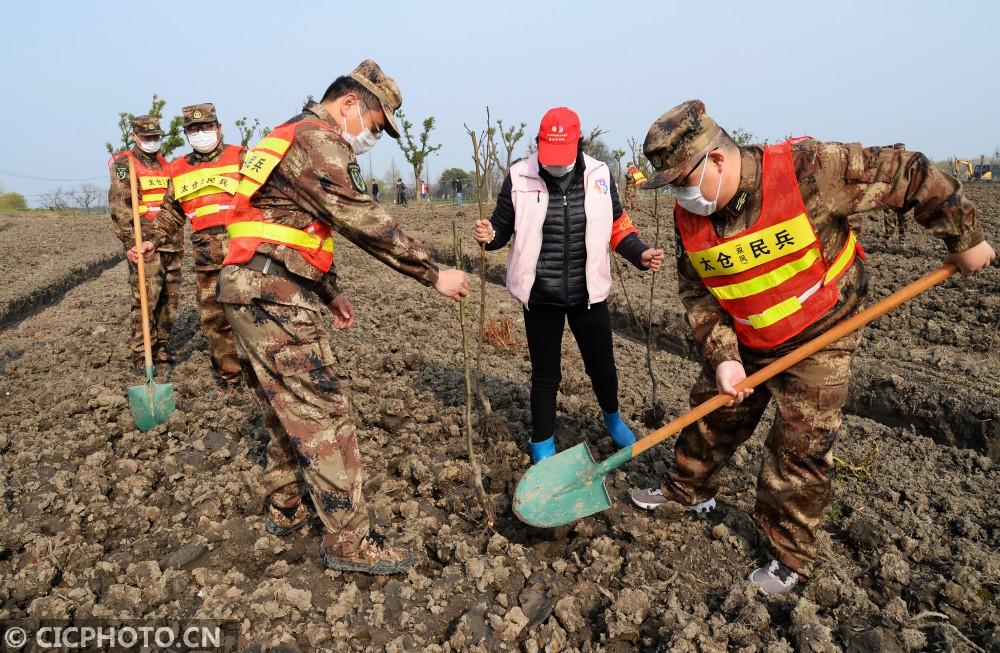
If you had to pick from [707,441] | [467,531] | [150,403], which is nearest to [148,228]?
[150,403]

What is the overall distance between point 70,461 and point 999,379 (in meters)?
6.78

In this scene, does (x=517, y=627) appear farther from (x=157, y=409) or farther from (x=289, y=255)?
(x=157, y=409)

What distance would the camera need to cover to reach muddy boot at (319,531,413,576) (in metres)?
2.44

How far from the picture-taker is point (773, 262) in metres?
2.19

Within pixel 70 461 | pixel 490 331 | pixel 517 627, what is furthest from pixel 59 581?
pixel 490 331

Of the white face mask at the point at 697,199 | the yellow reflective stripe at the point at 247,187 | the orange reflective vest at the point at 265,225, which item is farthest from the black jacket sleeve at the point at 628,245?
the yellow reflective stripe at the point at 247,187

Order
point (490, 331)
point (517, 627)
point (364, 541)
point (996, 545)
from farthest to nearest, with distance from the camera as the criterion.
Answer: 1. point (490, 331)
2. point (996, 545)
3. point (364, 541)
4. point (517, 627)

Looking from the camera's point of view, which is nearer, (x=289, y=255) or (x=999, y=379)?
(x=289, y=255)

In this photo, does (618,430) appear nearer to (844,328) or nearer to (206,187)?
(844,328)

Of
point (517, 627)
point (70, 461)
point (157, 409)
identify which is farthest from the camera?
point (157, 409)

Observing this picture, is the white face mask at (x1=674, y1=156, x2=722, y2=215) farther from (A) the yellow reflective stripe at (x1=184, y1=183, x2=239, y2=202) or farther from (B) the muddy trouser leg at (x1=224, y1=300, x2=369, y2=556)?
(A) the yellow reflective stripe at (x1=184, y1=183, x2=239, y2=202)


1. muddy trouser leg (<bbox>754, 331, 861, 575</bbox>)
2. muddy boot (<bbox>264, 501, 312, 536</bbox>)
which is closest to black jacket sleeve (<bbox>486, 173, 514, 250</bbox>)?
muddy trouser leg (<bbox>754, 331, 861, 575</bbox>)

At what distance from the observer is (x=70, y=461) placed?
3549mm

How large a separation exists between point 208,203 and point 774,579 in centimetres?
425
